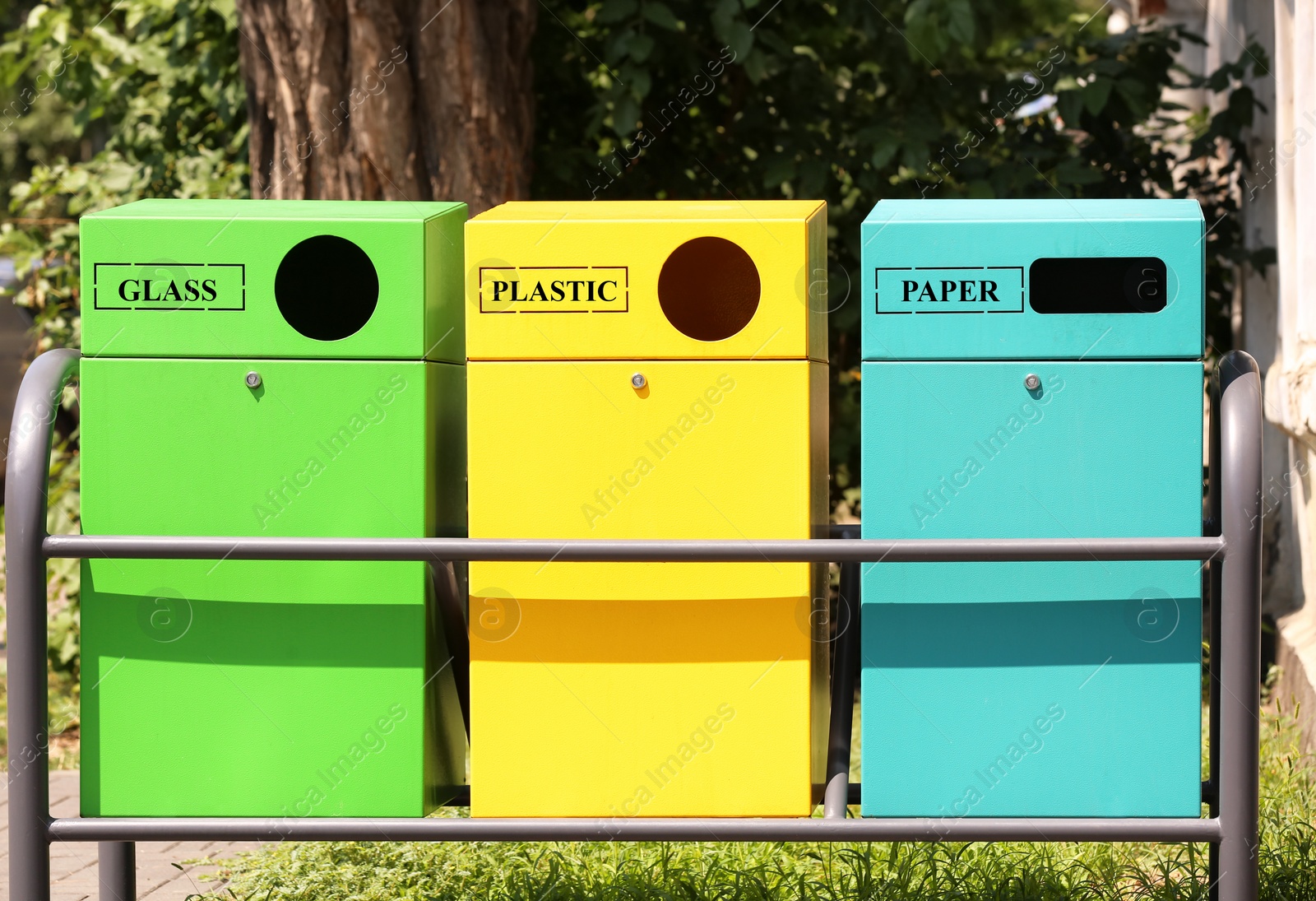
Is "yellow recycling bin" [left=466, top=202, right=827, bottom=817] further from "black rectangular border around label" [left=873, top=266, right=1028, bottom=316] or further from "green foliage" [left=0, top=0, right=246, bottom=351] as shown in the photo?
"green foliage" [left=0, top=0, right=246, bottom=351]

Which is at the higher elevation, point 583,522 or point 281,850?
point 583,522

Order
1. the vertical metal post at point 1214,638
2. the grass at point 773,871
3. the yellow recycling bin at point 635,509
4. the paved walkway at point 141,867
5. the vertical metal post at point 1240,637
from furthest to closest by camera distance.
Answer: the paved walkway at point 141,867
the grass at point 773,871
the vertical metal post at point 1214,638
the yellow recycling bin at point 635,509
the vertical metal post at point 1240,637

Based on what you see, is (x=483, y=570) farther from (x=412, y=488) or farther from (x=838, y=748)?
(x=838, y=748)

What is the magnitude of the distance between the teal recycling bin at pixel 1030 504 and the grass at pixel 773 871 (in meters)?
0.78

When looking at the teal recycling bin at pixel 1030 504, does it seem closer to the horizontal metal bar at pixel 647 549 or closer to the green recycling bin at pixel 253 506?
the horizontal metal bar at pixel 647 549

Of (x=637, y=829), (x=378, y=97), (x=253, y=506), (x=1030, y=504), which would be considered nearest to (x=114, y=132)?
(x=378, y=97)

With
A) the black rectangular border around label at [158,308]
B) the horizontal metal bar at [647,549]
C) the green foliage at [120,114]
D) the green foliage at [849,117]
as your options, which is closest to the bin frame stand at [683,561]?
the horizontal metal bar at [647,549]

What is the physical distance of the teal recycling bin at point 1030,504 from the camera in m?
2.05

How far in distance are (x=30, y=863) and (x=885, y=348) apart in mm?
1595

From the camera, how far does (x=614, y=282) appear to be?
2080 mm

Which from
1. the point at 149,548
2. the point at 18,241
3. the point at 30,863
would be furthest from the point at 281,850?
the point at 18,241

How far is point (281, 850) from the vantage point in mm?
3258

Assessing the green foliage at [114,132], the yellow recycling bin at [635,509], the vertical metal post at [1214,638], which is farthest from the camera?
the green foliage at [114,132]

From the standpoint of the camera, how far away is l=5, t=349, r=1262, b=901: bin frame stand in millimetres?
1975
